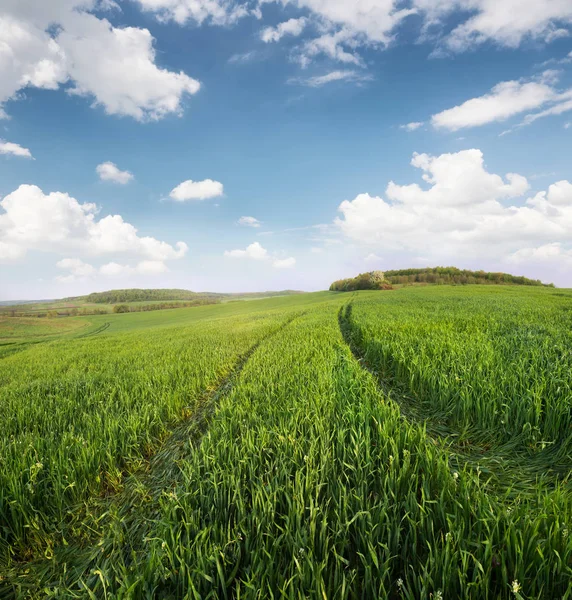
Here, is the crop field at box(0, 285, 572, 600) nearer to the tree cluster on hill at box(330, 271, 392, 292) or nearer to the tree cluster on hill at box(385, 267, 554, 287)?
the tree cluster on hill at box(330, 271, 392, 292)

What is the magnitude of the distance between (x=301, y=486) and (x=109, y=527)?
199 centimetres

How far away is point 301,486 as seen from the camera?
2.25 meters

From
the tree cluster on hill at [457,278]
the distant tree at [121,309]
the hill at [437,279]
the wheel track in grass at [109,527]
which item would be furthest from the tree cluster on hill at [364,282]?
the wheel track in grass at [109,527]

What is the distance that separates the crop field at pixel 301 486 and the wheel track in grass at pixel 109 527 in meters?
0.02

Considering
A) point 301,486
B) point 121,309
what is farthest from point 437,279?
point 121,309

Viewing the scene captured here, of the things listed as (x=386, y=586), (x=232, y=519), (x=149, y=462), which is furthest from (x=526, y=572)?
(x=149, y=462)

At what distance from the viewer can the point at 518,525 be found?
1.93 m

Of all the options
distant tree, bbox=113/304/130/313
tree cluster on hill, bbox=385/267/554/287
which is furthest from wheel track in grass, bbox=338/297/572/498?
distant tree, bbox=113/304/130/313

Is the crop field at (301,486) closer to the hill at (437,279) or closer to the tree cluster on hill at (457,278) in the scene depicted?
the hill at (437,279)

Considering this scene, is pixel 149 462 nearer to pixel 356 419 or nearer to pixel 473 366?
pixel 356 419

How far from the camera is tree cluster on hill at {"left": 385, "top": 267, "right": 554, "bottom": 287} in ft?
254

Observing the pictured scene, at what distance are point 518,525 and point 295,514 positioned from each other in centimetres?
155

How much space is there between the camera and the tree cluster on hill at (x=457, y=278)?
77.6 m

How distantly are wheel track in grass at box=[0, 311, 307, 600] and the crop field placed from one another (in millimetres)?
17
